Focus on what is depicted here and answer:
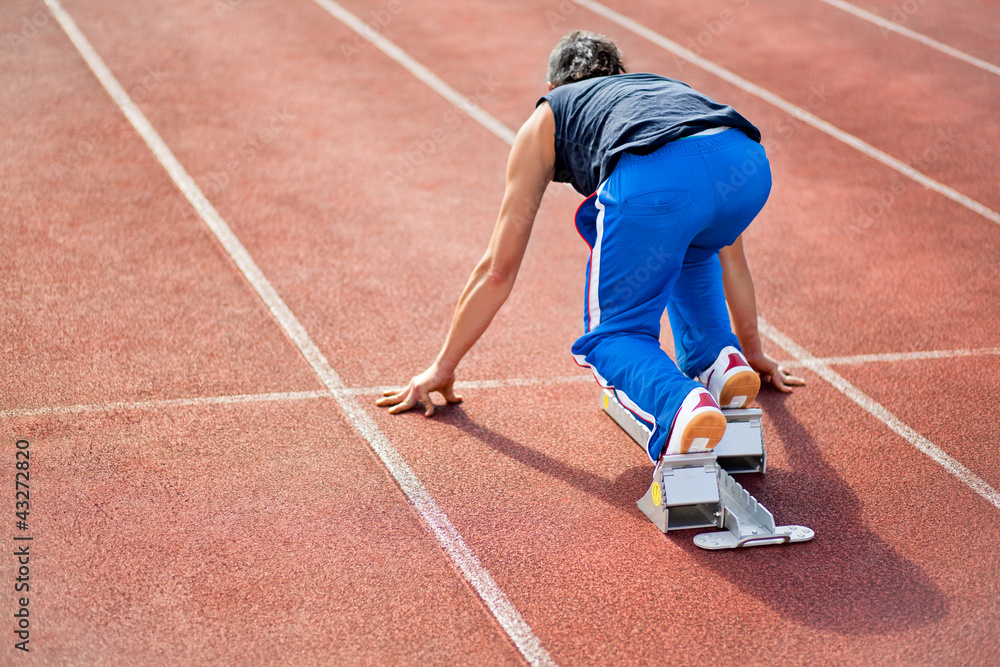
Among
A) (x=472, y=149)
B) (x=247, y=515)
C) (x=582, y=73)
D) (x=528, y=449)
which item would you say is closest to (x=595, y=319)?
(x=528, y=449)

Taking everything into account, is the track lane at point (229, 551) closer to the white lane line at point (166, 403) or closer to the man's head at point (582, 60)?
the white lane line at point (166, 403)

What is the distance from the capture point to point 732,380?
3803 mm

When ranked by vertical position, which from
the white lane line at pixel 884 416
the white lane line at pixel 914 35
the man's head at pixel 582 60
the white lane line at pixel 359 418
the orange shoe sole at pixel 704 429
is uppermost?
the man's head at pixel 582 60

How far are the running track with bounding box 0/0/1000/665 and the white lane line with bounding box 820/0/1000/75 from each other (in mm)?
826

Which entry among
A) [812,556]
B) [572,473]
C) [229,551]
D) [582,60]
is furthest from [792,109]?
[229,551]

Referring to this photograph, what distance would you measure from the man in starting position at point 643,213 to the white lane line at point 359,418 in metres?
0.76

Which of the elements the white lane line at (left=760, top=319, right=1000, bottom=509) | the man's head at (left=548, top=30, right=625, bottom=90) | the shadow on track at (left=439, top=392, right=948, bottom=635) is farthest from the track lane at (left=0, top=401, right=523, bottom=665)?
the white lane line at (left=760, top=319, right=1000, bottom=509)

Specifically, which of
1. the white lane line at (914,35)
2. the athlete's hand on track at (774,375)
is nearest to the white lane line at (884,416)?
the athlete's hand on track at (774,375)

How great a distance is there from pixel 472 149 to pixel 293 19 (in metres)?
4.18

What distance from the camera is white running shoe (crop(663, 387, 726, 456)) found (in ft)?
10.6

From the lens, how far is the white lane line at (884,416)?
3.93m

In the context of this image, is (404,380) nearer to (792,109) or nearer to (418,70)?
(418,70)

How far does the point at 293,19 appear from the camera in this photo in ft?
35.2

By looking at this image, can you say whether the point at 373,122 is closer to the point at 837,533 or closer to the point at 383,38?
the point at 383,38
